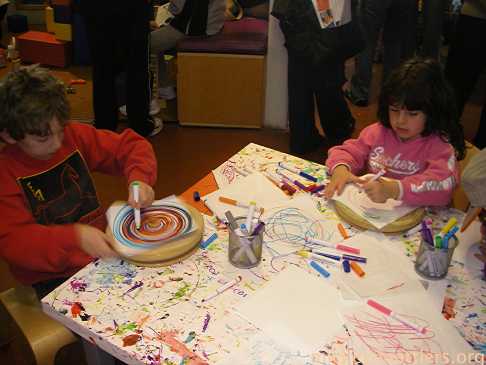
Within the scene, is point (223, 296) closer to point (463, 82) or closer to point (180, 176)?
point (180, 176)

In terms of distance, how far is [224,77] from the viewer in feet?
10.3

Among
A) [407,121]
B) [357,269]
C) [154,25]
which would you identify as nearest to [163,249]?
[357,269]

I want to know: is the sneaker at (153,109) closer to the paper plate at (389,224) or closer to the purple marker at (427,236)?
the paper plate at (389,224)

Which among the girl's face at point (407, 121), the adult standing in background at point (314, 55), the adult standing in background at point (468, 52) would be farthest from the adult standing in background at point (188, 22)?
the girl's face at point (407, 121)

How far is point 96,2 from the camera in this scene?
2.57 metres

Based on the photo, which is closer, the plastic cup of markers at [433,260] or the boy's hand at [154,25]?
the plastic cup of markers at [433,260]

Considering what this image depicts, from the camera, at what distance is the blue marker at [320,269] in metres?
1.12

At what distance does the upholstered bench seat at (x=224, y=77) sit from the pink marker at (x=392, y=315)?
2240 mm

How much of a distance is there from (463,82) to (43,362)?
262 cm

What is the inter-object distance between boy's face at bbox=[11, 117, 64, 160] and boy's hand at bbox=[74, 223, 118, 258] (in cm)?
26

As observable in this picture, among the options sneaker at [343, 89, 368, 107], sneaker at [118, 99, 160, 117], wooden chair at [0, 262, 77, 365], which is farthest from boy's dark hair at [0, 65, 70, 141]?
sneaker at [343, 89, 368, 107]

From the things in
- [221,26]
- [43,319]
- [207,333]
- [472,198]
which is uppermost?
[221,26]

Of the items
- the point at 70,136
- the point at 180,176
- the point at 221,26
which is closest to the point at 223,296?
the point at 70,136

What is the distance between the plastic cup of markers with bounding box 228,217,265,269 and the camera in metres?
1.11
